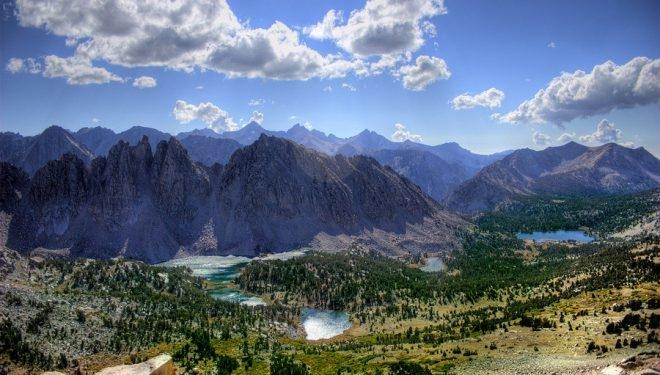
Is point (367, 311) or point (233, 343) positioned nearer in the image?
point (233, 343)

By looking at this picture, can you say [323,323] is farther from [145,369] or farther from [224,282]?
[145,369]

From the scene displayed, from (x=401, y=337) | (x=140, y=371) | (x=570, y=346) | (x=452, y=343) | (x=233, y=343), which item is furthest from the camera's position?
(x=401, y=337)

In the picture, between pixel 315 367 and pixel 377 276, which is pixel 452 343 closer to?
pixel 315 367

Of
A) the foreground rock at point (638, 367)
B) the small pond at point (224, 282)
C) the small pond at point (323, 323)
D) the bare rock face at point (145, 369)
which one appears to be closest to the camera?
the foreground rock at point (638, 367)

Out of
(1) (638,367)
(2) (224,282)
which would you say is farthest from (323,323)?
(1) (638,367)

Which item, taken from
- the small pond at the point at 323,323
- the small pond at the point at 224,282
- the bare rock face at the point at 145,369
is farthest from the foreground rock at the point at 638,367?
the small pond at the point at 224,282

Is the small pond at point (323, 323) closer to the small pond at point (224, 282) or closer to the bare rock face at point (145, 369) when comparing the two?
the small pond at point (224, 282)

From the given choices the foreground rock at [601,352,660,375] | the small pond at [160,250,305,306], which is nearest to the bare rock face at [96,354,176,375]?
the foreground rock at [601,352,660,375]

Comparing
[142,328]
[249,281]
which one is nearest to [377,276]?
[249,281]
